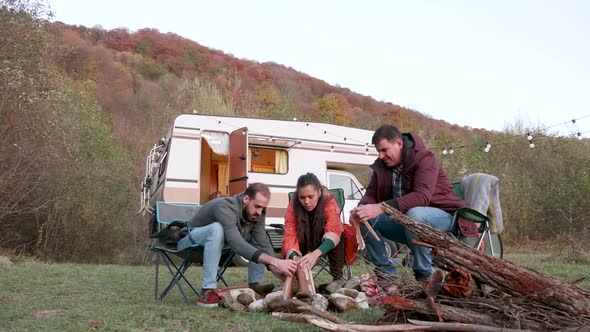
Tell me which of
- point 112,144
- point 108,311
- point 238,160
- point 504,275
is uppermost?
point 112,144

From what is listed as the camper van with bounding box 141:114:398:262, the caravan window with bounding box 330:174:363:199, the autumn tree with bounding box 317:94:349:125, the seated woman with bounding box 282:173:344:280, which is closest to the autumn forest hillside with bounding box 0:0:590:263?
the autumn tree with bounding box 317:94:349:125

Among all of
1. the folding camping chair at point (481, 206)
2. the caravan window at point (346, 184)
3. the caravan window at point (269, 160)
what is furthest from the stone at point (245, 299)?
the caravan window at point (346, 184)

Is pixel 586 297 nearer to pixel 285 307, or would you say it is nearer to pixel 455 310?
pixel 455 310

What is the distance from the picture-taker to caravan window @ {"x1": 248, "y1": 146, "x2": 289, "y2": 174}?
28.6ft

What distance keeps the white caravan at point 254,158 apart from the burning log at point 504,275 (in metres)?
5.23

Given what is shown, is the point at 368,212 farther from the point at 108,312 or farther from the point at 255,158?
the point at 255,158

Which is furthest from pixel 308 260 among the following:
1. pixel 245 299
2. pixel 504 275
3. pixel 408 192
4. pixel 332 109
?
pixel 332 109

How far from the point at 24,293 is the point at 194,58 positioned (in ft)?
83.1

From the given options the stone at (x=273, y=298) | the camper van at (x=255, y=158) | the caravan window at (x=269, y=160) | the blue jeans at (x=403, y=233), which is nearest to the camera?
the stone at (x=273, y=298)

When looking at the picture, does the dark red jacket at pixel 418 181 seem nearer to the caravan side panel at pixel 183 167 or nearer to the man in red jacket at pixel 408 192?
the man in red jacket at pixel 408 192

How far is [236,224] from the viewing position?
3709mm

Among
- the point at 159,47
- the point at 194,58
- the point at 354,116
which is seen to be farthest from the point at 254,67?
the point at 354,116

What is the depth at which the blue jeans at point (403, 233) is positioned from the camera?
339cm

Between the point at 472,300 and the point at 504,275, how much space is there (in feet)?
0.52
